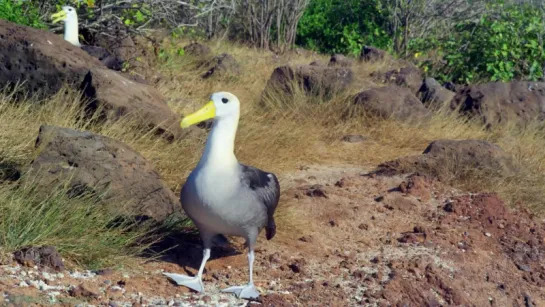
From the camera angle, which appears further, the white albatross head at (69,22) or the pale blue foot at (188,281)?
the white albatross head at (69,22)

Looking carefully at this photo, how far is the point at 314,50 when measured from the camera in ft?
59.1

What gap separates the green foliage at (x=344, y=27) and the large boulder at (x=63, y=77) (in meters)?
10.9

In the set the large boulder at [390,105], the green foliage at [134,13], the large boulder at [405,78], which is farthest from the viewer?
the large boulder at [405,78]

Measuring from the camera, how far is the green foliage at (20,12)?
8.13 meters

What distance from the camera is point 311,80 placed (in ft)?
31.1

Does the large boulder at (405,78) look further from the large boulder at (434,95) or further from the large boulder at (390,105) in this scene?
the large boulder at (390,105)

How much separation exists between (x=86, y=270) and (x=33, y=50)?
9.60 feet

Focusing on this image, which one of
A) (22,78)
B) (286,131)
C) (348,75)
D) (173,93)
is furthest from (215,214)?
(348,75)

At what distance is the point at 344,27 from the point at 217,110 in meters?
13.9

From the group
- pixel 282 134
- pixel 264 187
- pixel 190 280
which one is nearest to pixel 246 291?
pixel 190 280

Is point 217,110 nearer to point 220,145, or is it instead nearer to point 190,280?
point 220,145

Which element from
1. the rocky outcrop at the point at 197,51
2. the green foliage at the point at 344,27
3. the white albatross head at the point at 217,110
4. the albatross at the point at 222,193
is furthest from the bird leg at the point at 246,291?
the green foliage at the point at 344,27

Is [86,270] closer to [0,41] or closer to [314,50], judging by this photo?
[0,41]

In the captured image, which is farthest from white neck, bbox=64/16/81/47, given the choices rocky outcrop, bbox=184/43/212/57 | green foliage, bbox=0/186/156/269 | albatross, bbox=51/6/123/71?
green foliage, bbox=0/186/156/269
